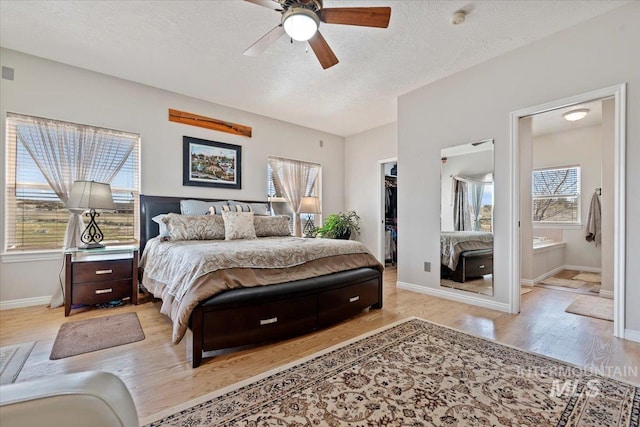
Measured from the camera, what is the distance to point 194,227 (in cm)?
329

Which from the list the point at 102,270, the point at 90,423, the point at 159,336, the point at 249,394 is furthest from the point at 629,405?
the point at 102,270

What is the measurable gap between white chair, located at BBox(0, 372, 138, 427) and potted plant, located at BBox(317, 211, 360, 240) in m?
4.97

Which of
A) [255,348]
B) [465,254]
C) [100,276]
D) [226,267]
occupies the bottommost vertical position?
[255,348]

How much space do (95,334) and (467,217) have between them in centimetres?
399

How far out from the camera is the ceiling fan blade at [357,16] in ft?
6.46

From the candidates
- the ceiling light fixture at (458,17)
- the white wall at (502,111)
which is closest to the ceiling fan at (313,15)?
the ceiling light fixture at (458,17)

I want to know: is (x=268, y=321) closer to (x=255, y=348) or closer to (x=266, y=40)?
(x=255, y=348)

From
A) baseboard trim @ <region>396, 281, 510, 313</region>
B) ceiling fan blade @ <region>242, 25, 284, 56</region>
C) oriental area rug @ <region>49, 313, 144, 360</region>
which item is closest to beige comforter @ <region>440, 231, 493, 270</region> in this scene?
baseboard trim @ <region>396, 281, 510, 313</region>

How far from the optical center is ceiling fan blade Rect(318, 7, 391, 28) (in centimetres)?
197

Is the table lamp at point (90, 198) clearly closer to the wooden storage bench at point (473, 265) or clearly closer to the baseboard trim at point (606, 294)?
the wooden storage bench at point (473, 265)

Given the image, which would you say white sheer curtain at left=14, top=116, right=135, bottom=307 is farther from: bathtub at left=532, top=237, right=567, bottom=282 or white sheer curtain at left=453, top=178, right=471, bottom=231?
bathtub at left=532, top=237, right=567, bottom=282

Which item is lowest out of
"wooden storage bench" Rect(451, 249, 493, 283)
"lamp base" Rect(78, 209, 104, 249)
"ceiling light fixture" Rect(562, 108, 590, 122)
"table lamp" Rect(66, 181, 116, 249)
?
"wooden storage bench" Rect(451, 249, 493, 283)

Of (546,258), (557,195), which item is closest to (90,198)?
(546,258)

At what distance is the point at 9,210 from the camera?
3123 mm
